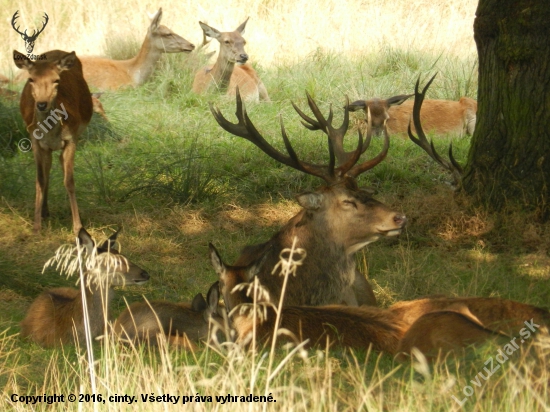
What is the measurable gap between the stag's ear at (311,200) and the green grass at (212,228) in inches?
38.6

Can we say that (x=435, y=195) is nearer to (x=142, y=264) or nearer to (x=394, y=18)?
(x=142, y=264)

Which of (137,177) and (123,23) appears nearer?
(137,177)

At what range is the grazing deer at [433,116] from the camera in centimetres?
1201

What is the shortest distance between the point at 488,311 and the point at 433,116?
282 inches

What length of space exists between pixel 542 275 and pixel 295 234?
1985 mm

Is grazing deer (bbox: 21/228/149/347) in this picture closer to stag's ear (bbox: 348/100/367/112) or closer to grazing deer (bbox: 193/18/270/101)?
stag's ear (bbox: 348/100/367/112)

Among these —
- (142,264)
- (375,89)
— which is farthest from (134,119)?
(142,264)

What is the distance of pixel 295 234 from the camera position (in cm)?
652

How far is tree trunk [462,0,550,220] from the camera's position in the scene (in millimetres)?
7641

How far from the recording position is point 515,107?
25.6ft

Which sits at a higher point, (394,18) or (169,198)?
(394,18)

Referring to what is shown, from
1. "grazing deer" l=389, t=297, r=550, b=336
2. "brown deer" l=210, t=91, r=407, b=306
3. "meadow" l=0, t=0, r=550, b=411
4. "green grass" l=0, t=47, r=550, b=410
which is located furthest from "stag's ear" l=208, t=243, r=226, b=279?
"grazing deer" l=389, t=297, r=550, b=336

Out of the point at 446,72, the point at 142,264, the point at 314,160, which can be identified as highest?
the point at 446,72

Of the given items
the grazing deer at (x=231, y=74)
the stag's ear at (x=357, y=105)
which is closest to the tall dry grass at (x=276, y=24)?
the grazing deer at (x=231, y=74)
